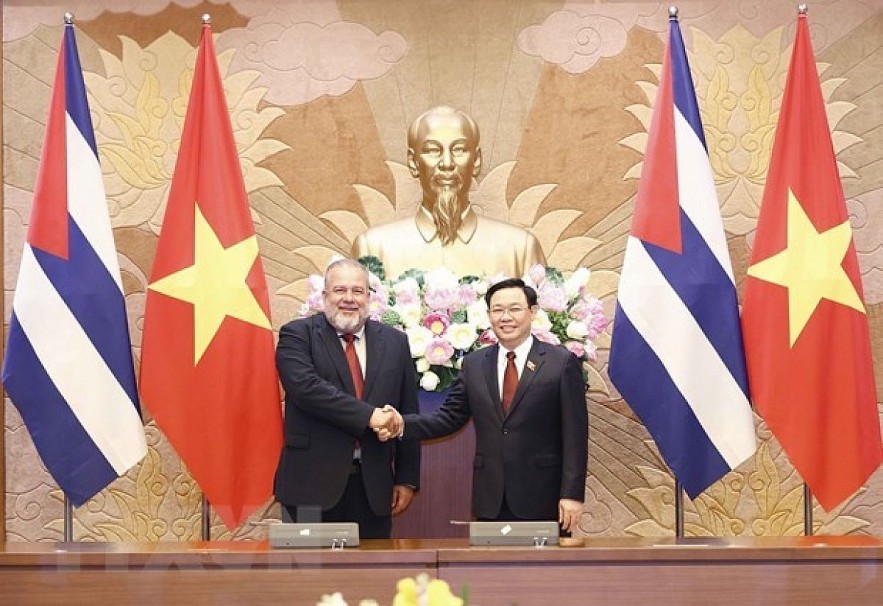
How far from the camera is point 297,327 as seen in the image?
13.7ft

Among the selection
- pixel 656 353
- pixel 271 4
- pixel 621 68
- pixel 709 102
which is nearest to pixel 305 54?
pixel 271 4

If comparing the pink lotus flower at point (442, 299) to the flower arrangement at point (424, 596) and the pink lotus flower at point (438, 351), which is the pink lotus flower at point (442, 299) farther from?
the flower arrangement at point (424, 596)

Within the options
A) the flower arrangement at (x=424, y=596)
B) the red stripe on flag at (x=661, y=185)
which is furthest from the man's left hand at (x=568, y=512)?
the flower arrangement at (x=424, y=596)

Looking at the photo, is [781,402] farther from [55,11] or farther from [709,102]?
[55,11]

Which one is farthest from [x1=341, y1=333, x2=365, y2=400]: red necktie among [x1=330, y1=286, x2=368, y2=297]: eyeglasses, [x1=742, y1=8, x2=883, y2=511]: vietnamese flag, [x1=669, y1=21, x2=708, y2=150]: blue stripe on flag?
[x1=669, y1=21, x2=708, y2=150]: blue stripe on flag

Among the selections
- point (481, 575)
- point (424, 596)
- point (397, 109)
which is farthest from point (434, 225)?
point (424, 596)

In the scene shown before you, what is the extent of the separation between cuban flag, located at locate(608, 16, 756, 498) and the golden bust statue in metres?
0.88

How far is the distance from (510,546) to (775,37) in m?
3.14

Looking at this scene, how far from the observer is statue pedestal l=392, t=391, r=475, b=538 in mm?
4719

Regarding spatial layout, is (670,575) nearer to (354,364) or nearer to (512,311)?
(512,311)

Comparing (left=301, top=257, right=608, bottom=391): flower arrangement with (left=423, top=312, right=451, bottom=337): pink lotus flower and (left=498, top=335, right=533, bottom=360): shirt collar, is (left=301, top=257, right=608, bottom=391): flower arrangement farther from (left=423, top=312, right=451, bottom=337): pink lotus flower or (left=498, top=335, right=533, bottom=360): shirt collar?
(left=498, top=335, right=533, bottom=360): shirt collar

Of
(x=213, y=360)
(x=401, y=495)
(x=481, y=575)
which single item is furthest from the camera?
(x=213, y=360)

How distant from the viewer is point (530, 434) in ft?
13.2

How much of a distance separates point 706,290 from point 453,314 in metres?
0.85
